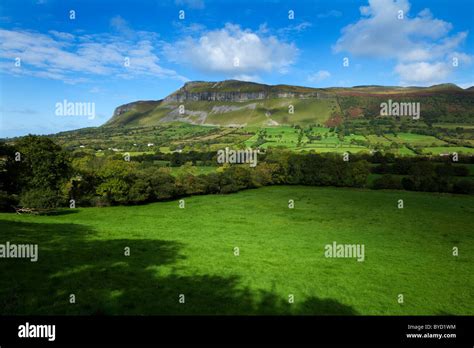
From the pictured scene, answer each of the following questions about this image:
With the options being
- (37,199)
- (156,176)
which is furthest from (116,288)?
→ (156,176)

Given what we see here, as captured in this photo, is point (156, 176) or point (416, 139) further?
point (416, 139)

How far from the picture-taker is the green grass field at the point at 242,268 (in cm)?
1215

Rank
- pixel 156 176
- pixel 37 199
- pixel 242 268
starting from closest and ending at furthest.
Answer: pixel 242 268 → pixel 37 199 → pixel 156 176

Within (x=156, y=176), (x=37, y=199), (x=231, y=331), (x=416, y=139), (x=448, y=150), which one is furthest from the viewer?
(x=416, y=139)

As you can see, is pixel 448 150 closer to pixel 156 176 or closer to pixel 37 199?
pixel 156 176

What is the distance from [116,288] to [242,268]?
844 cm

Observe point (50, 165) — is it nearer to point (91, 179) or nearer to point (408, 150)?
point (91, 179)

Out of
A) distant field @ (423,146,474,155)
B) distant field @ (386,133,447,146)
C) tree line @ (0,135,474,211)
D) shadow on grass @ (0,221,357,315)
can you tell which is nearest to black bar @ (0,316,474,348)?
shadow on grass @ (0,221,357,315)

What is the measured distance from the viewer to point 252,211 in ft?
161

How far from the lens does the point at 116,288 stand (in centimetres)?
1269

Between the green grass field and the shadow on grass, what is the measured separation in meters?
0.05

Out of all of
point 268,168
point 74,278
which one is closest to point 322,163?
point 268,168

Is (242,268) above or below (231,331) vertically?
below

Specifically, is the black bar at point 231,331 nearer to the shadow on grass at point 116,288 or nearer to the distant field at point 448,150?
the shadow on grass at point 116,288
